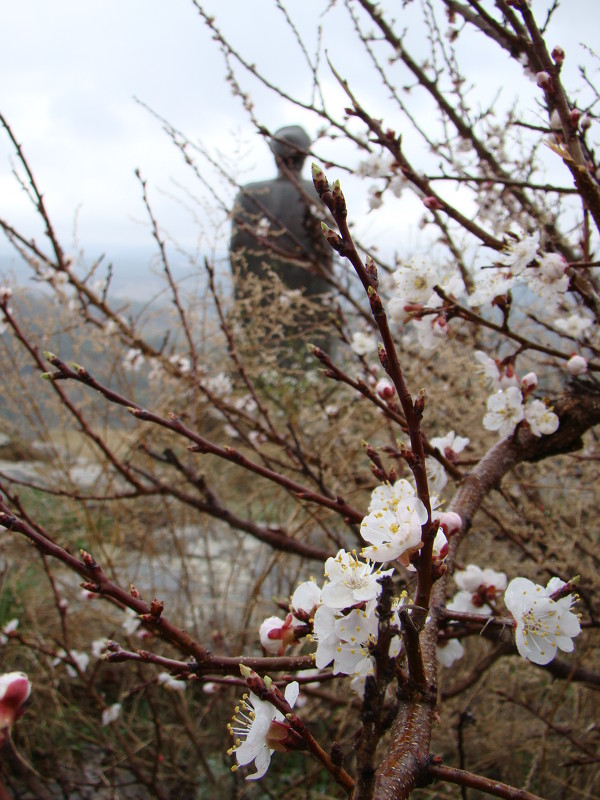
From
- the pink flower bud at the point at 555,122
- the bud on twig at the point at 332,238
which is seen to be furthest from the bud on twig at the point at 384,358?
the pink flower bud at the point at 555,122

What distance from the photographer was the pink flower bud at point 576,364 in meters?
1.08

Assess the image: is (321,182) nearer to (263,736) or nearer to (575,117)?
(263,736)

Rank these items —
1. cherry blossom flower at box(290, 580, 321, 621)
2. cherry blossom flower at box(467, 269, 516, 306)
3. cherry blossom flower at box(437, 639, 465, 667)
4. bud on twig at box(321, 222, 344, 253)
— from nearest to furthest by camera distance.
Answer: bud on twig at box(321, 222, 344, 253) → cherry blossom flower at box(290, 580, 321, 621) → cherry blossom flower at box(437, 639, 465, 667) → cherry blossom flower at box(467, 269, 516, 306)

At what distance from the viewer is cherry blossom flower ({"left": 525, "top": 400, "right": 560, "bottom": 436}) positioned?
939mm

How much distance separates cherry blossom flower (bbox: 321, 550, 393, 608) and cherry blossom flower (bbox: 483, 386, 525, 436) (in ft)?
1.70

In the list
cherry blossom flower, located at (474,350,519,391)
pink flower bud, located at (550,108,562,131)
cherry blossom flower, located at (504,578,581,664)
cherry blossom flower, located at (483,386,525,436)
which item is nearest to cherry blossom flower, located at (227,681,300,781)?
cherry blossom flower, located at (504,578,581,664)

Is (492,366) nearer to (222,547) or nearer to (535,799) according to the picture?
(535,799)

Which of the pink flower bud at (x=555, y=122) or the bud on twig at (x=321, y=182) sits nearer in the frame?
the bud on twig at (x=321, y=182)

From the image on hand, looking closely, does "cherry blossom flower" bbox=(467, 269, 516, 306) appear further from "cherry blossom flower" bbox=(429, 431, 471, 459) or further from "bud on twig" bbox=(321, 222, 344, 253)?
"bud on twig" bbox=(321, 222, 344, 253)

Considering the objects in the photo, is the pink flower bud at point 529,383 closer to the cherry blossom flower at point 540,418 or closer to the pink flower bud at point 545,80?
the cherry blossom flower at point 540,418

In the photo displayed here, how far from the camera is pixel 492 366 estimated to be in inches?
42.8

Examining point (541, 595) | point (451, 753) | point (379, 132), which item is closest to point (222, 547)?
point (451, 753)

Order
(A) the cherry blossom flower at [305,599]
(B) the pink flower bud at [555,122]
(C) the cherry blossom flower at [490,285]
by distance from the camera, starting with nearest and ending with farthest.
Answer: (A) the cherry blossom flower at [305,599]
(C) the cherry blossom flower at [490,285]
(B) the pink flower bud at [555,122]

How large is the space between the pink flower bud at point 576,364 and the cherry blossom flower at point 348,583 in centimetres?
72
